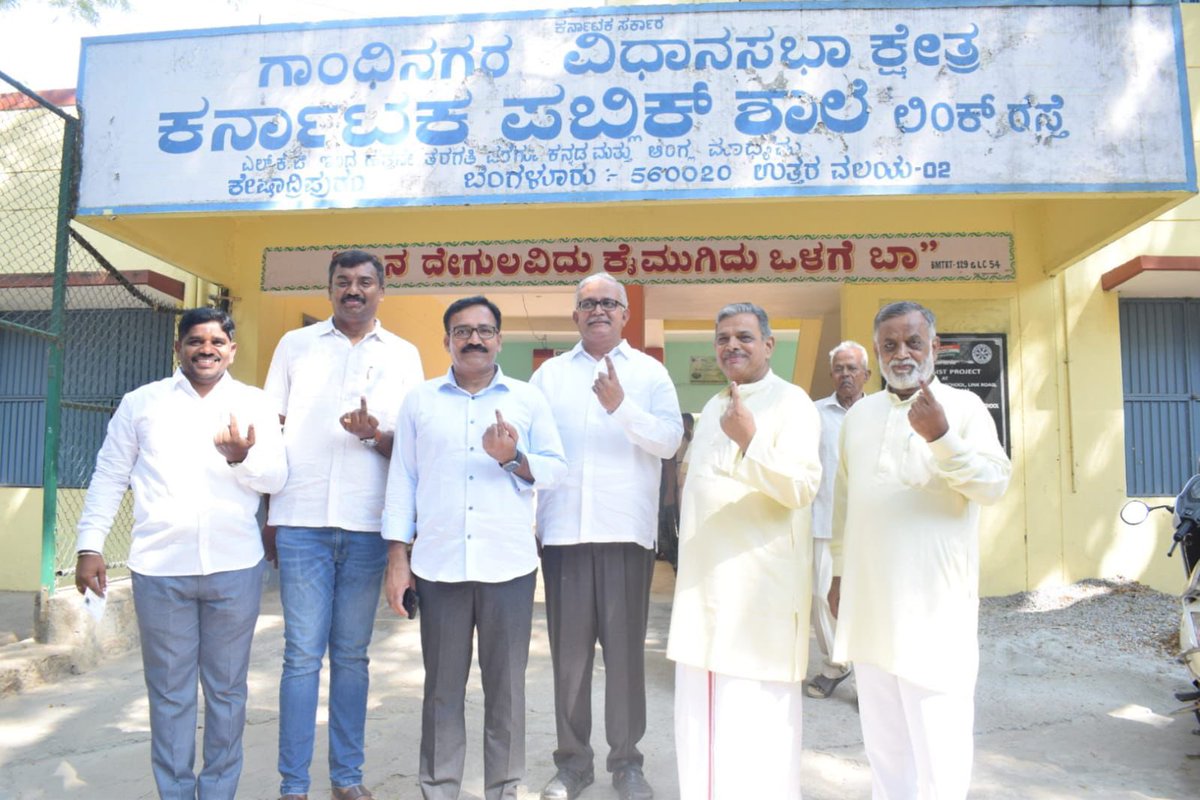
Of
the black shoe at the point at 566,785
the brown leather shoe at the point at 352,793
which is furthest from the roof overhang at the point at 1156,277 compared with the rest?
the brown leather shoe at the point at 352,793

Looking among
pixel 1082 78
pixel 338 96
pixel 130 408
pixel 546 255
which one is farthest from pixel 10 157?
pixel 1082 78

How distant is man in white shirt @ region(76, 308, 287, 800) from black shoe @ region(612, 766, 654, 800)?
4.32ft

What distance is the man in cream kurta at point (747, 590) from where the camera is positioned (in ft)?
8.10

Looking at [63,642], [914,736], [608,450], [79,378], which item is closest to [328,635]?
[608,450]

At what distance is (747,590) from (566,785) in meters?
1.10

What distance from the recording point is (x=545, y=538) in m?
3.05

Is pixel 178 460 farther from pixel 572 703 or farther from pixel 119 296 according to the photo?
pixel 119 296

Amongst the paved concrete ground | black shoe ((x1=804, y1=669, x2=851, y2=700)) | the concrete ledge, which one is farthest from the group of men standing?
the concrete ledge

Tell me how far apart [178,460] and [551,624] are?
1405 mm

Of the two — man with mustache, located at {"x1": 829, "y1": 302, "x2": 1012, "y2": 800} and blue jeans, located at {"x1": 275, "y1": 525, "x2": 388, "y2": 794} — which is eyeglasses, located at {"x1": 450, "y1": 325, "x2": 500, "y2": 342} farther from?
man with mustache, located at {"x1": 829, "y1": 302, "x2": 1012, "y2": 800}

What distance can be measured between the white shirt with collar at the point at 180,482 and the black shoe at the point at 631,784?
4.92 feet

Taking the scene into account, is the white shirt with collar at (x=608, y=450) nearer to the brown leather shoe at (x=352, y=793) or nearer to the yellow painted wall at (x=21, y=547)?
the brown leather shoe at (x=352, y=793)

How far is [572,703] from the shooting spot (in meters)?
2.99

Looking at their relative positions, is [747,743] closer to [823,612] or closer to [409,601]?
[409,601]
